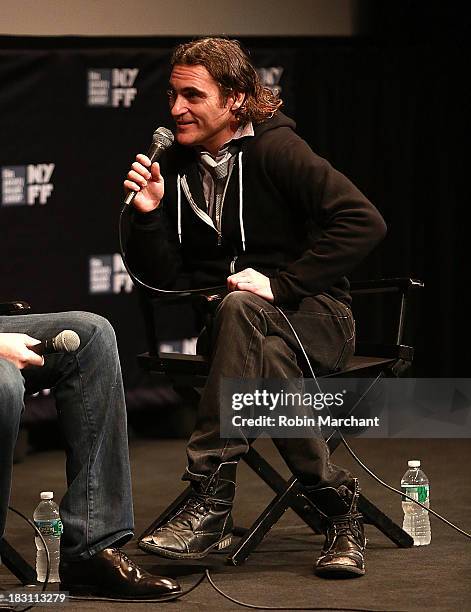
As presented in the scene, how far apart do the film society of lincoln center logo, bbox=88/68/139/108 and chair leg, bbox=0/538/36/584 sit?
2324mm

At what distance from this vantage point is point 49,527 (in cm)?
318

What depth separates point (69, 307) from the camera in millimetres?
4742

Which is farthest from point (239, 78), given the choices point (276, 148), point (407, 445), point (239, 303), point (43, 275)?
point (407, 445)

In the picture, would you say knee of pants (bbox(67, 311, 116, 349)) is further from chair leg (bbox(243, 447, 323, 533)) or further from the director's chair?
chair leg (bbox(243, 447, 323, 533))

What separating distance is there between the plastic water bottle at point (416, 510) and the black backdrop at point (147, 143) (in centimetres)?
172

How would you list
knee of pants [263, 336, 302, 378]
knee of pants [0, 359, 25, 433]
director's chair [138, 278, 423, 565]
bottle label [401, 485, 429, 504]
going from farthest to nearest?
bottle label [401, 485, 429, 504] < director's chair [138, 278, 423, 565] < knee of pants [263, 336, 302, 378] < knee of pants [0, 359, 25, 433]

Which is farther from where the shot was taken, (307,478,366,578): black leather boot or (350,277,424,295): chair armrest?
(350,277,424,295): chair armrest

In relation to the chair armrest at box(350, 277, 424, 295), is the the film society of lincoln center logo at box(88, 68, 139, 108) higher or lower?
higher

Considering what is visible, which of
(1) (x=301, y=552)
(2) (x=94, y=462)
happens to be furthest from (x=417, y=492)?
(2) (x=94, y=462)

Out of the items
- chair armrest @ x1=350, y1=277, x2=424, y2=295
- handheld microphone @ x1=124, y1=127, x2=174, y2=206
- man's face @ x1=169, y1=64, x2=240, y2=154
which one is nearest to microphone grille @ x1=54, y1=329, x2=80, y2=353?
handheld microphone @ x1=124, y1=127, x2=174, y2=206

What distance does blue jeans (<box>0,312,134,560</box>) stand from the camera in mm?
2641

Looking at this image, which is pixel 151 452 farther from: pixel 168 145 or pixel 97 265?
pixel 168 145

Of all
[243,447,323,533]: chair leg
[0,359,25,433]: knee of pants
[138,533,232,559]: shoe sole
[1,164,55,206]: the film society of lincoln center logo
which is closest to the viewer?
[0,359,25,433]: knee of pants
